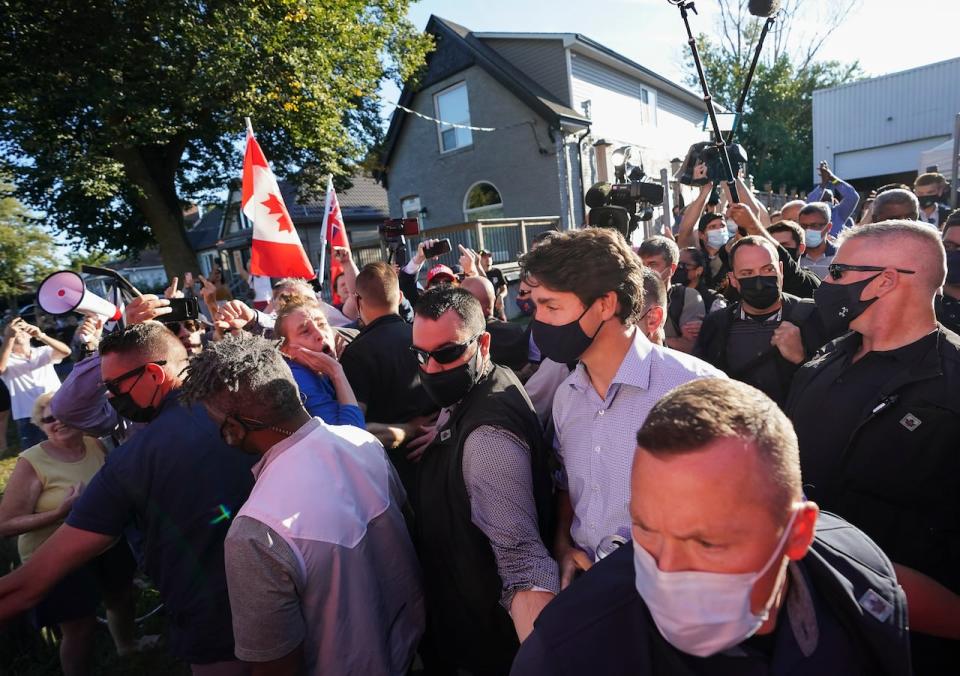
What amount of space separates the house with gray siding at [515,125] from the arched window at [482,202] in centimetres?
4

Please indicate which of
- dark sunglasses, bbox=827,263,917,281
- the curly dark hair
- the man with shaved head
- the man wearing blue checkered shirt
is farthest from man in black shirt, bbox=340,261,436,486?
dark sunglasses, bbox=827,263,917,281

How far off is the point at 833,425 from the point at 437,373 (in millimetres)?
1635

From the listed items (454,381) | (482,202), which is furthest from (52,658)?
(482,202)

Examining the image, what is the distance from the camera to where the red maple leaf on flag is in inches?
189

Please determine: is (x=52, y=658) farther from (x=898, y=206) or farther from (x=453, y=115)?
(x=453, y=115)

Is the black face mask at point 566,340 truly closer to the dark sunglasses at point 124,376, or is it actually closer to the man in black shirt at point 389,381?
the man in black shirt at point 389,381

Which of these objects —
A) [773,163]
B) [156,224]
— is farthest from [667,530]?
[773,163]

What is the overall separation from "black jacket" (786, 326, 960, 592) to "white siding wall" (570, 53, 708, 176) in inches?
624

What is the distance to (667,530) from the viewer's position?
108cm

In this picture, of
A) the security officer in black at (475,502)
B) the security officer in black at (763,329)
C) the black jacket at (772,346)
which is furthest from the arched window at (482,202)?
the security officer in black at (475,502)

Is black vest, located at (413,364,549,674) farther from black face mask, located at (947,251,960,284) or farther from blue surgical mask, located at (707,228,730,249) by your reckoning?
blue surgical mask, located at (707,228,730,249)

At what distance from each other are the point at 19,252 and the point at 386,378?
37916mm

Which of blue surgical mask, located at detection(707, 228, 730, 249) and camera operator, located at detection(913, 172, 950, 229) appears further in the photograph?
camera operator, located at detection(913, 172, 950, 229)

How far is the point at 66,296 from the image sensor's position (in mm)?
3381
